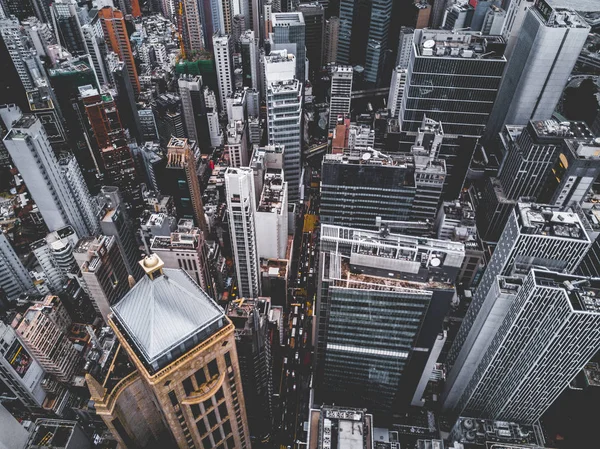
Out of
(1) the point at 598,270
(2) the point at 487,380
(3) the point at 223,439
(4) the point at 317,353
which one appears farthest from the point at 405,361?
(1) the point at 598,270

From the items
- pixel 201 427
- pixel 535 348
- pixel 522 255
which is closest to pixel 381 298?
pixel 535 348

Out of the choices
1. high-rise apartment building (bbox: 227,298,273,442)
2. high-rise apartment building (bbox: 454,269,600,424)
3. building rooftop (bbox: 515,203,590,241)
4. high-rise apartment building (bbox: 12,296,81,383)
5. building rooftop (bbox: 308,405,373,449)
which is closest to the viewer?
building rooftop (bbox: 308,405,373,449)

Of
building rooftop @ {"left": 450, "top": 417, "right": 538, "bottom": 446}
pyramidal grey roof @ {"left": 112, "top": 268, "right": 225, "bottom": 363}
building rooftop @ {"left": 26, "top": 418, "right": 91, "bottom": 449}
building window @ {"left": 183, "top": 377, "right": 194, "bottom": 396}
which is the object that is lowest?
building rooftop @ {"left": 450, "top": 417, "right": 538, "bottom": 446}

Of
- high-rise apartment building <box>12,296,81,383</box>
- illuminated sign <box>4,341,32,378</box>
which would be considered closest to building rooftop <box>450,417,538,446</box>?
high-rise apartment building <box>12,296,81,383</box>

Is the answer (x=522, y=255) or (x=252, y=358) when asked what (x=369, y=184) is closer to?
(x=522, y=255)

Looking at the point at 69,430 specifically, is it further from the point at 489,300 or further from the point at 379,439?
the point at 489,300

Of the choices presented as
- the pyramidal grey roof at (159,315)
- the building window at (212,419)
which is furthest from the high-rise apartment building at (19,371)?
the pyramidal grey roof at (159,315)

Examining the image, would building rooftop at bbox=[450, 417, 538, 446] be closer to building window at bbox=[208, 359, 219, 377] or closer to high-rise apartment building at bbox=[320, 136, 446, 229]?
high-rise apartment building at bbox=[320, 136, 446, 229]
